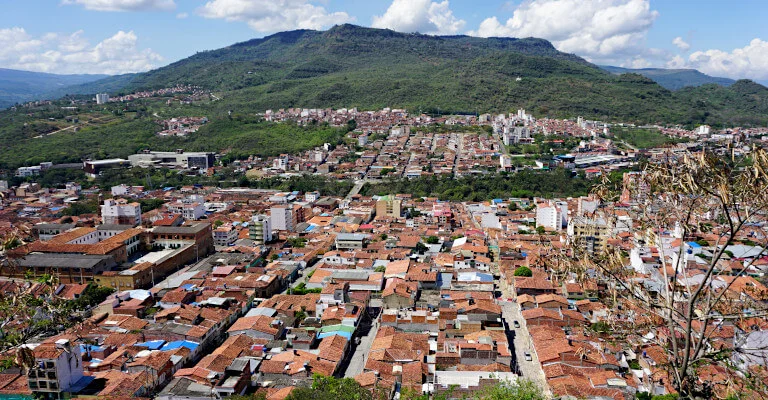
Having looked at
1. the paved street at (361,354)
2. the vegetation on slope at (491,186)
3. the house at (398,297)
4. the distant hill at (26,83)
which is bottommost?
the paved street at (361,354)

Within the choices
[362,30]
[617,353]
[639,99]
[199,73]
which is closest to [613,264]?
[617,353]

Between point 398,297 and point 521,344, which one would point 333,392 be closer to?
point 521,344

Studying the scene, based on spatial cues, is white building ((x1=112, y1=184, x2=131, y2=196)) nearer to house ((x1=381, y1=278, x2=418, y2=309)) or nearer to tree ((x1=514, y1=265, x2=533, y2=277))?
house ((x1=381, y1=278, x2=418, y2=309))

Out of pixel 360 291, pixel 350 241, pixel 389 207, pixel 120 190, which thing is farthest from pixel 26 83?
pixel 360 291

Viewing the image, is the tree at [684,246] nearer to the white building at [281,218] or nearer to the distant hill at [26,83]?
the white building at [281,218]

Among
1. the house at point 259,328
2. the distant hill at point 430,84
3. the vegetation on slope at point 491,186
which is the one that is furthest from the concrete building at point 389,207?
the distant hill at point 430,84

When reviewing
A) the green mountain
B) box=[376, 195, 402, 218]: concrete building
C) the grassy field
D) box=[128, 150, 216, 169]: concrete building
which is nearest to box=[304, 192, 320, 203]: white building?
box=[376, 195, 402, 218]: concrete building

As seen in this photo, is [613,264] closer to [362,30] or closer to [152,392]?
[152,392]

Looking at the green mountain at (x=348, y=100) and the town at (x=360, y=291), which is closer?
the town at (x=360, y=291)
